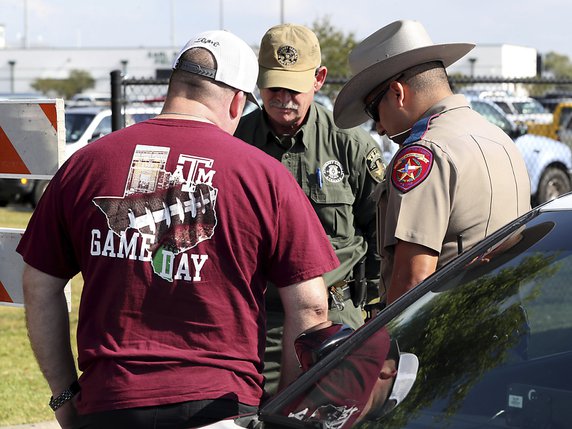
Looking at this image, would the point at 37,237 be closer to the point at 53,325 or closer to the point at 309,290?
the point at 53,325

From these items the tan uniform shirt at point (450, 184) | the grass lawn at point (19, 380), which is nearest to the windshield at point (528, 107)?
the grass lawn at point (19, 380)

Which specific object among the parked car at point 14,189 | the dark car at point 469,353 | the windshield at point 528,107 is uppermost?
the dark car at point 469,353

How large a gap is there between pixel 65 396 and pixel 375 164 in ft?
6.17

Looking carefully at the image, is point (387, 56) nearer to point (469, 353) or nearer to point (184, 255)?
point (184, 255)

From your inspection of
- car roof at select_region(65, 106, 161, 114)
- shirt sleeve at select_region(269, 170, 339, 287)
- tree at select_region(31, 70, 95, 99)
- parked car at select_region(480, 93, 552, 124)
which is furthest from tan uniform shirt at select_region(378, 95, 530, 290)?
tree at select_region(31, 70, 95, 99)

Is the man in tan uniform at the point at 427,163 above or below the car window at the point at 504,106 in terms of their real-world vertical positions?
above

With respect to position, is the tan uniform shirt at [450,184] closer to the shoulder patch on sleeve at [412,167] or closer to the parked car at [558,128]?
the shoulder patch on sleeve at [412,167]

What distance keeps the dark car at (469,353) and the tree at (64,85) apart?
59.1 metres

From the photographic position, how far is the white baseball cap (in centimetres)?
272

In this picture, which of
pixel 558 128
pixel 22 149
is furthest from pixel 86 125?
pixel 22 149

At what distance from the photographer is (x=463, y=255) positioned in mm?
2715

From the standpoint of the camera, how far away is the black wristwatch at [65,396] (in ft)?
9.44

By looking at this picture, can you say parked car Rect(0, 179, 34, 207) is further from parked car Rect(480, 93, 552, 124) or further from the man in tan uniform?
the man in tan uniform

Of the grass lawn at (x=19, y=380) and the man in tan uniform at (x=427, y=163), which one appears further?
the grass lawn at (x=19, y=380)
